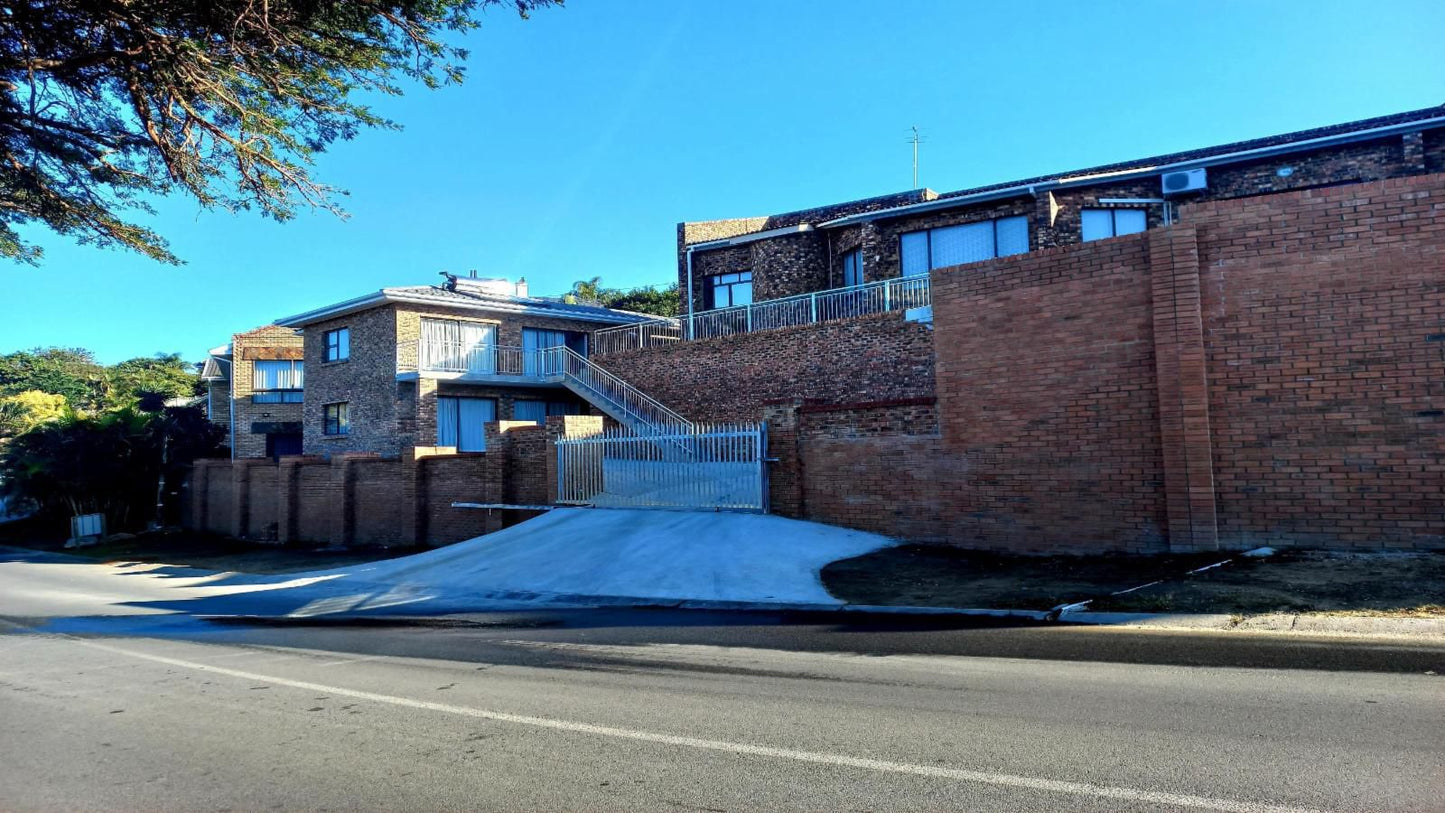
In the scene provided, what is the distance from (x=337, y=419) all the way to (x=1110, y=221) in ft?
80.8

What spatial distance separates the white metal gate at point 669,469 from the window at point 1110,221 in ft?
34.7

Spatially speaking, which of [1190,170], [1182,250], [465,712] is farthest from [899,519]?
[1190,170]

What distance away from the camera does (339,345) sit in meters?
30.5

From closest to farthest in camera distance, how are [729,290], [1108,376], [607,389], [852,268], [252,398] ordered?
[1108,376]
[852,268]
[607,389]
[729,290]
[252,398]

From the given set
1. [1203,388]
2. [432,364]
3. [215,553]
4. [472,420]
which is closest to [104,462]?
[215,553]

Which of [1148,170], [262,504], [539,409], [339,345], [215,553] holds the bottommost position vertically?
[215,553]

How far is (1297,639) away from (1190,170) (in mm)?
15305

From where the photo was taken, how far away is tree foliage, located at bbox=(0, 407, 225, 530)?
30250 mm

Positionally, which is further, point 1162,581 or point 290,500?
point 290,500

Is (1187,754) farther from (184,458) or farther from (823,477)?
(184,458)

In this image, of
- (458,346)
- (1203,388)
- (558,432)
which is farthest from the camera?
(458,346)

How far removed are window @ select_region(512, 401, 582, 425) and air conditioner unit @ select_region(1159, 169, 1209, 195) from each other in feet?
64.0

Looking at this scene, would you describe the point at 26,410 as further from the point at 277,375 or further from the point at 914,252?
the point at 914,252

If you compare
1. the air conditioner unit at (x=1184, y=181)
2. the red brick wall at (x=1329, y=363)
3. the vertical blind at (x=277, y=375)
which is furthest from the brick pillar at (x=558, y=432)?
the vertical blind at (x=277, y=375)
